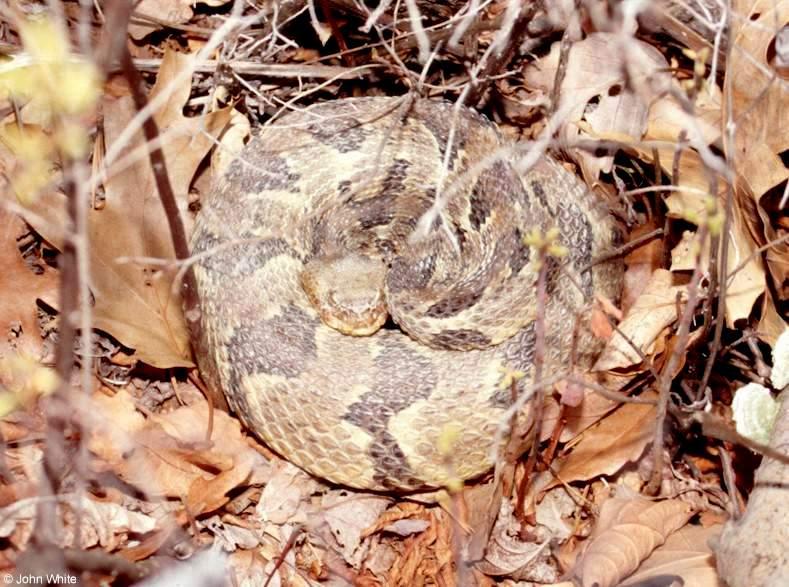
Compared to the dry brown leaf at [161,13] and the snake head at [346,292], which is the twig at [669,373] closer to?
the snake head at [346,292]

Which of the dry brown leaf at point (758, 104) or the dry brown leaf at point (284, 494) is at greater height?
the dry brown leaf at point (758, 104)

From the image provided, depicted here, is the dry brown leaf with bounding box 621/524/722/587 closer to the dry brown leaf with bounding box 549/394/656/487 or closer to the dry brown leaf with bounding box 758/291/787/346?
the dry brown leaf with bounding box 549/394/656/487

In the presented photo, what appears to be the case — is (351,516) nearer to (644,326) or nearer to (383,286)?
(383,286)

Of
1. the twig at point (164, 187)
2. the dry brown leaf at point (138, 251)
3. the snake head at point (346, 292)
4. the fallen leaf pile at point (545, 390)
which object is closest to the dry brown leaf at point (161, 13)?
the fallen leaf pile at point (545, 390)

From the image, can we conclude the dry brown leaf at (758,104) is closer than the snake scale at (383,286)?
Yes

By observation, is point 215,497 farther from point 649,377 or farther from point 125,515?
point 649,377

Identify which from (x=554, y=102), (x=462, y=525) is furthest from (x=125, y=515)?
(x=554, y=102)

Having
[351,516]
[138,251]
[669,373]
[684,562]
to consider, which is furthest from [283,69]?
[684,562]
